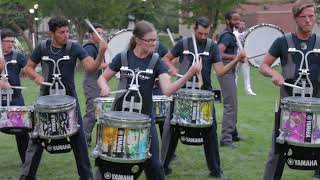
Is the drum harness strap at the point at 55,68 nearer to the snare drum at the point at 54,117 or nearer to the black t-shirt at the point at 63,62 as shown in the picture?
the black t-shirt at the point at 63,62

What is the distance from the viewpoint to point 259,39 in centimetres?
941

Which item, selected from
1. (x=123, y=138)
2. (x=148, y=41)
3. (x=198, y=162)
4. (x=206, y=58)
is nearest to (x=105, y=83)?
(x=148, y=41)

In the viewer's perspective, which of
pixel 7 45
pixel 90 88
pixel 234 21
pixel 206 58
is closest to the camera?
pixel 206 58

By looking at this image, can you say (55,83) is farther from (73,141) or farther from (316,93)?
(316,93)

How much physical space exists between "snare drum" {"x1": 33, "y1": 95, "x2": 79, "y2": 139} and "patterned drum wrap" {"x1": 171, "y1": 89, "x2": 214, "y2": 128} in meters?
1.16

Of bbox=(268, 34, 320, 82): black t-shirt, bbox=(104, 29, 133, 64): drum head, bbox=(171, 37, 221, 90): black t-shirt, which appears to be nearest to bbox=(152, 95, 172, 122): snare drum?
bbox=(171, 37, 221, 90): black t-shirt

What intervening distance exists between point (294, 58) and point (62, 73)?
226 cm

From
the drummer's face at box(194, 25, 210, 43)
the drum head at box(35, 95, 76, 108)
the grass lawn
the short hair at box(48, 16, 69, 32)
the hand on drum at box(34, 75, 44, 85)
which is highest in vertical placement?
the short hair at box(48, 16, 69, 32)

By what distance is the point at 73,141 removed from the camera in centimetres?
521

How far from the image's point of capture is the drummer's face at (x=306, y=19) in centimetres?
458

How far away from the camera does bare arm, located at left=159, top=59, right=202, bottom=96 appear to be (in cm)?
425

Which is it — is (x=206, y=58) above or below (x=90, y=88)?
above

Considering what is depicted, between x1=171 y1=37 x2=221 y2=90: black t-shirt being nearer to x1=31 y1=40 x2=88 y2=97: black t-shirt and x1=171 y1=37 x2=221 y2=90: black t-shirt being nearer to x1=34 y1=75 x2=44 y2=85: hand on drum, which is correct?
x1=31 y1=40 x2=88 y2=97: black t-shirt

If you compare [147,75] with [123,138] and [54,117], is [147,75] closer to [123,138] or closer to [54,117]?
[123,138]
